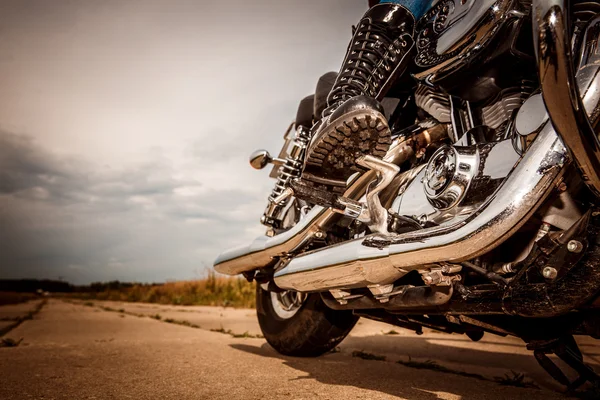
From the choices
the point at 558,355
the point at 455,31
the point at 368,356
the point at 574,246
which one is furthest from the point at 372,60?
the point at 368,356

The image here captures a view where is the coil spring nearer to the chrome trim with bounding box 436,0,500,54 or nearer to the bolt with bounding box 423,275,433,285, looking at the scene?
the chrome trim with bounding box 436,0,500,54

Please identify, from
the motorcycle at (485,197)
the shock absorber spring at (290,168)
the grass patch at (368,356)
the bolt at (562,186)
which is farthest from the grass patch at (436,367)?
the bolt at (562,186)

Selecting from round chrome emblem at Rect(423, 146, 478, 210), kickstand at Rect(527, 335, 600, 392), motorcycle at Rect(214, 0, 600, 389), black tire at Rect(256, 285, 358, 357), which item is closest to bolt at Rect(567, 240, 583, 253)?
motorcycle at Rect(214, 0, 600, 389)

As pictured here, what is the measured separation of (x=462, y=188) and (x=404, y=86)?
72 centimetres

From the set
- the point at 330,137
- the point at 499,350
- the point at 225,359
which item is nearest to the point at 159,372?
the point at 225,359

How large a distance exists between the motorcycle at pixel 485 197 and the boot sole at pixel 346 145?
47mm

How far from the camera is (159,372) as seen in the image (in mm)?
1738

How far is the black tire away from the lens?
83.6 inches

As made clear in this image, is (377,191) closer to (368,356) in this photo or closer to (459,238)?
(459,238)

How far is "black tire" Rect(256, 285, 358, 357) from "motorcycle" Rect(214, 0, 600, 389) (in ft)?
1.52

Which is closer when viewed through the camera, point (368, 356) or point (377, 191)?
point (377, 191)

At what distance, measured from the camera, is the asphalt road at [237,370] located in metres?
1.44

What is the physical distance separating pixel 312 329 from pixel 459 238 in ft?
4.12

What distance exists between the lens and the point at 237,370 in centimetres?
178
